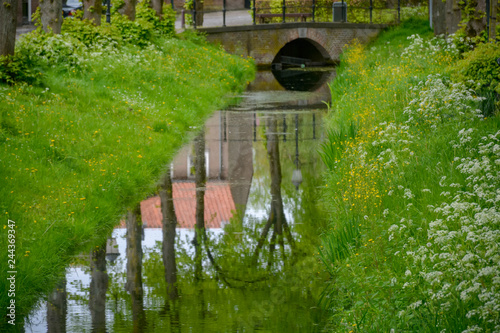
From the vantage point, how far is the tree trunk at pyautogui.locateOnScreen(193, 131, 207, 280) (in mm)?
7590

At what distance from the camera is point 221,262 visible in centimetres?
741

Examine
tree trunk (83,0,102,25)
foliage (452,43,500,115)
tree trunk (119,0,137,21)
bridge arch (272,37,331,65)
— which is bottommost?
foliage (452,43,500,115)

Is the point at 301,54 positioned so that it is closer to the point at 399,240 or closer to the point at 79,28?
the point at 79,28

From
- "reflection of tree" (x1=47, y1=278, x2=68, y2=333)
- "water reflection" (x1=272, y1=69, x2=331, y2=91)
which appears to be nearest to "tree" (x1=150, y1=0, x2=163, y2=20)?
"water reflection" (x1=272, y1=69, x2=331, y2=91)

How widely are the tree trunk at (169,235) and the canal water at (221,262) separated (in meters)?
0.04

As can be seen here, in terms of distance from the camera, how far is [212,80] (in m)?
20.4

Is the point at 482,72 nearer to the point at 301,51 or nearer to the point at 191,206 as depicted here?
the point at 191,206

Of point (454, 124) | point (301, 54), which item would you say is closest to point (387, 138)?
point (454, 124)

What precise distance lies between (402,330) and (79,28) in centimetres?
1588

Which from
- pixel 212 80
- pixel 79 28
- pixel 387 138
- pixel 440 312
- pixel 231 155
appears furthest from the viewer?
pixel 212 80

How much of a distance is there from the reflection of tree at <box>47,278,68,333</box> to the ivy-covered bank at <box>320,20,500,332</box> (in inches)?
84.3

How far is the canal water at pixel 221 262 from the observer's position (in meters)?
6.00

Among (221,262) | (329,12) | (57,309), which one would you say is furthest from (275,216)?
(329,12)

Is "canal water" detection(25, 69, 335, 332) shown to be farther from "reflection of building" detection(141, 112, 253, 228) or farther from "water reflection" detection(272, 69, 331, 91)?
"water reflection" detection(272, 69, 331, 91)
